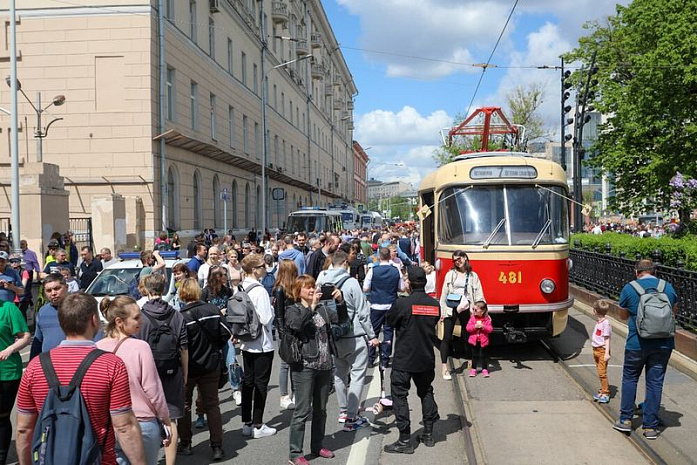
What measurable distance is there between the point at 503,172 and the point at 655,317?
4.34 meters

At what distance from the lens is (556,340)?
1192 cm

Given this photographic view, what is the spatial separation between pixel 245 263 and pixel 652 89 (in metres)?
23.5

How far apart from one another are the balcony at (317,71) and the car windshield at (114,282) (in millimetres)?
54142

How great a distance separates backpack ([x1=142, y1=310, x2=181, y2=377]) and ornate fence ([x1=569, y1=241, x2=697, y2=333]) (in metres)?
7.74

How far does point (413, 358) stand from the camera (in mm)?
6379

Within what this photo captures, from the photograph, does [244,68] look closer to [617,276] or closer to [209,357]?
[617,276]

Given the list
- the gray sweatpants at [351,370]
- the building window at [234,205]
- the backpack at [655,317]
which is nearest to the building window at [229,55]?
the building window at [234,205]

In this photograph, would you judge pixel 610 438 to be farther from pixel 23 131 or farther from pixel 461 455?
pixel 23 131

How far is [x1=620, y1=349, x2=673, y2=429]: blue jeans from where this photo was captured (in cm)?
664

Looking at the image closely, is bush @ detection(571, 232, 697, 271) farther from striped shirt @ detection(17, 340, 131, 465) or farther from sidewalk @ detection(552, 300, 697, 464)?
striped shirt @ detection(17, 340, 131, 465)

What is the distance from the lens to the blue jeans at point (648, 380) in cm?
664

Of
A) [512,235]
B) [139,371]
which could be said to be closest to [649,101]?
[512,235]

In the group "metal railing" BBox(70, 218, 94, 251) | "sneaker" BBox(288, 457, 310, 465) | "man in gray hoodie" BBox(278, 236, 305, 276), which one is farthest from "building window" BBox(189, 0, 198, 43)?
"sneaker" BBox(288, 457, 310, 465)

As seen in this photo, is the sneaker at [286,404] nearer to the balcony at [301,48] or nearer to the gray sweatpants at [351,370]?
the gray sweatpants at [351,370]
